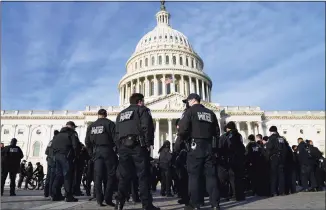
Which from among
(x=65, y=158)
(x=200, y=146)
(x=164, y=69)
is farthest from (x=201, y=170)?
(x=164, y=69)

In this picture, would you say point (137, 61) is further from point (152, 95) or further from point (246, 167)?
point (246, 167)

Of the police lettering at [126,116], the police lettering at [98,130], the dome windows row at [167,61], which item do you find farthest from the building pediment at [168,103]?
the police lettering at [126,116]

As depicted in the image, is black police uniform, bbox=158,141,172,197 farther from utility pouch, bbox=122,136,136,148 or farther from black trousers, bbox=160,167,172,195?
utility pouch, bbox=122,136,136,148

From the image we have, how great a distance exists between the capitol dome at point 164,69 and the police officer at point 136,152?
2334 inches

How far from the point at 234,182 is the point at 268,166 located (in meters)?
3.05

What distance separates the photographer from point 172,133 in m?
56.1

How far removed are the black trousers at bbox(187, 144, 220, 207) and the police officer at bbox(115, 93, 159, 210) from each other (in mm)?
943

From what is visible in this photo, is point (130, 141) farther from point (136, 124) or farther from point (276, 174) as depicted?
point (276, 174)

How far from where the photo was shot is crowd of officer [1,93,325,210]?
6.89 m

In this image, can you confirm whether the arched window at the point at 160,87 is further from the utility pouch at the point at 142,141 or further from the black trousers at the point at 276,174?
the utility pouch at the point at 142,141

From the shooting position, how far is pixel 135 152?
22.7 feet

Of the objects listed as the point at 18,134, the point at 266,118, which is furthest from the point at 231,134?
the point at 18,134

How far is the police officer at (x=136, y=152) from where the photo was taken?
6.82m

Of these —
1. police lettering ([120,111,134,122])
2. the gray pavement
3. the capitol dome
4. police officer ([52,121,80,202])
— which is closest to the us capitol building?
the capitol dome
